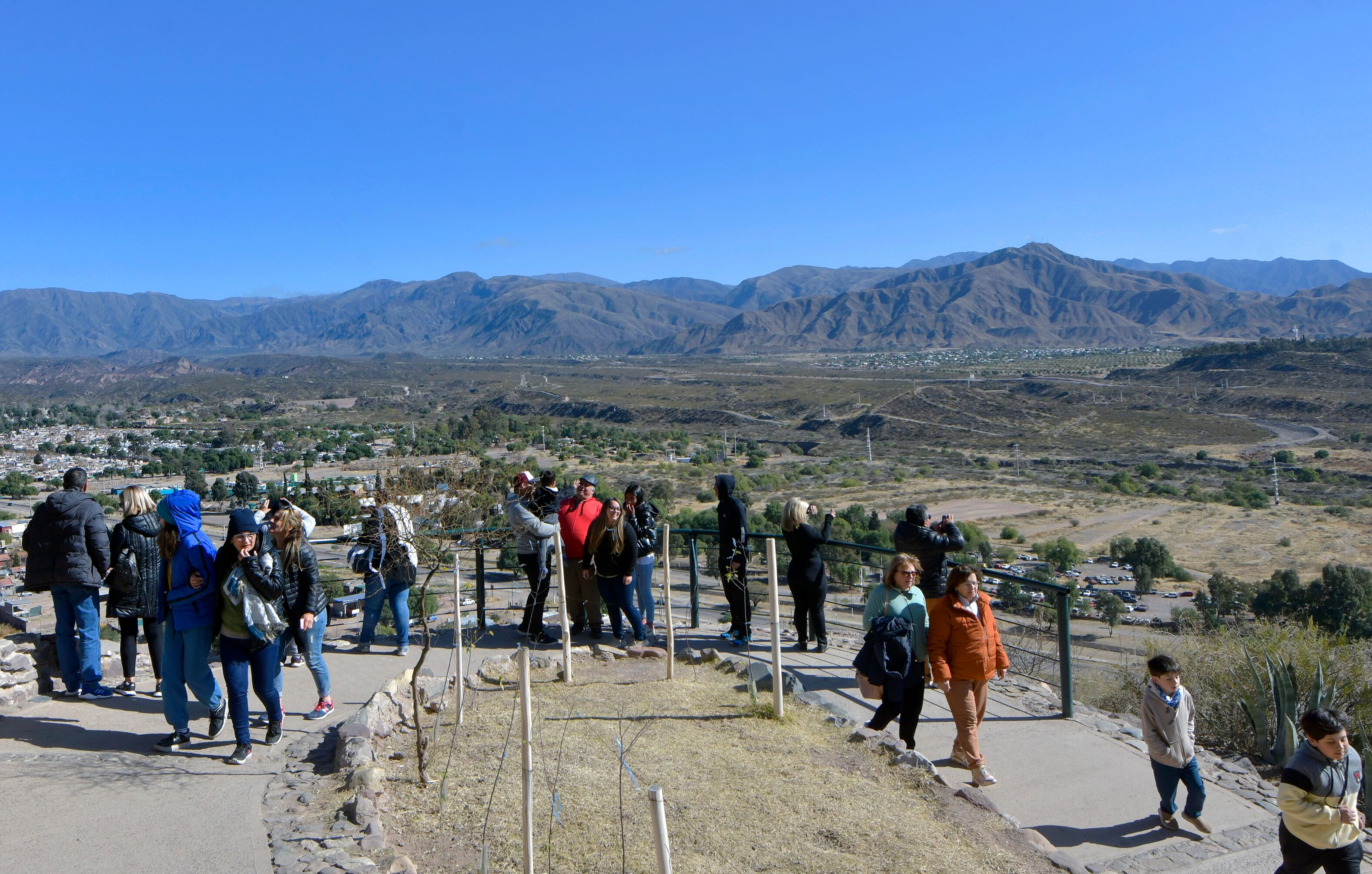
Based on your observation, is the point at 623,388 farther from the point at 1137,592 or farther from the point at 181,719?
the point at 181,719

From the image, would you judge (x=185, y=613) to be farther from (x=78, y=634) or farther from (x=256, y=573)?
(x=78, y=634)

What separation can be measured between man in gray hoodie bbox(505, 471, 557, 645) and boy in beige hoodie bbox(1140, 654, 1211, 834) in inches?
174

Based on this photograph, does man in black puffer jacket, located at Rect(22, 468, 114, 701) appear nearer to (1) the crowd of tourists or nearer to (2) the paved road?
(1) the crowd of tourists

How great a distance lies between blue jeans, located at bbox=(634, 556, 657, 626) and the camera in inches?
335

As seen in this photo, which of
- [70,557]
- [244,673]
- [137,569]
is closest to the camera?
[244,673]

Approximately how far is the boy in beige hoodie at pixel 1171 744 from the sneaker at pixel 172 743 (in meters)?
5.64

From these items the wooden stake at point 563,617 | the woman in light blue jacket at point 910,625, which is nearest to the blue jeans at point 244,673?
the wooden stake at point 563,617

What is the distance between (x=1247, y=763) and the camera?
6691mm

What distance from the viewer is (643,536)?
27.4 feet

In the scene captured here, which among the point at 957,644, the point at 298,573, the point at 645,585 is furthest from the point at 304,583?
the point at 957,644

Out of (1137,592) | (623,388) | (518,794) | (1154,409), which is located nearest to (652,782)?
(518,794)

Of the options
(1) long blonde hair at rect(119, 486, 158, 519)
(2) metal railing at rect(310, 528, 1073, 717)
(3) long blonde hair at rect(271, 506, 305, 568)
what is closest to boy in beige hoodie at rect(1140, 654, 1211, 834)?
(2) metal railing at rect(310, 528, 1073, 717)

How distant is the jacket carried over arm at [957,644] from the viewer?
573 cm

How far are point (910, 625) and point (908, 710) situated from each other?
2.10ft
